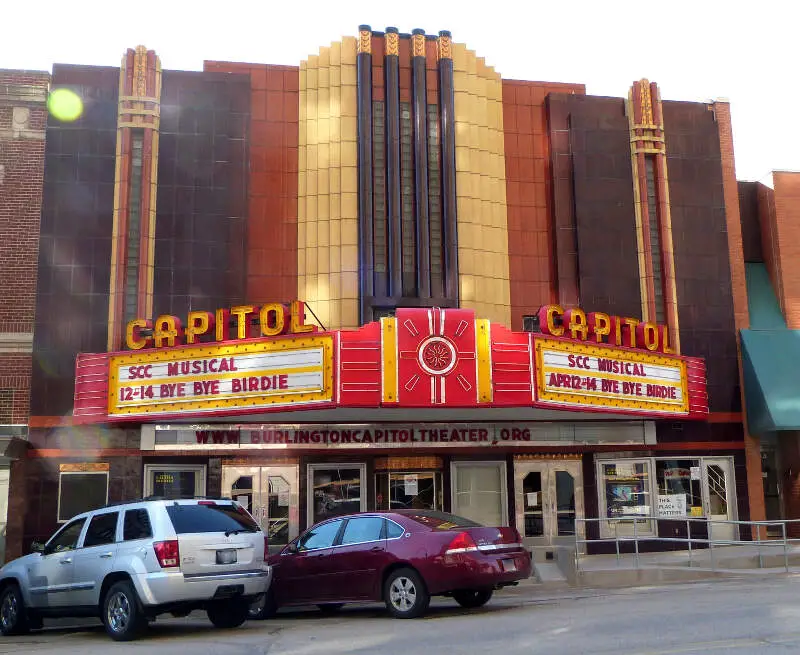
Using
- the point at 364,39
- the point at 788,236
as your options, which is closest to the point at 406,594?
the point at 364,39

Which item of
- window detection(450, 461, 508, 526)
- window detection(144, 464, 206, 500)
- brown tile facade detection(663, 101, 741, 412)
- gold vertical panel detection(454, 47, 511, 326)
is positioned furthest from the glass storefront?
window detection(144, 464, 206, 500)

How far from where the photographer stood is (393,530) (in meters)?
13.6

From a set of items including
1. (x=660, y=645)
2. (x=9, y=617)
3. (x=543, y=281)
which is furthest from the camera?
(x=543, y=281)

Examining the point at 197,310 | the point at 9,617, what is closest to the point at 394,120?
the point at 197,310

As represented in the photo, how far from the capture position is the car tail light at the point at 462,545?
12.9 metres

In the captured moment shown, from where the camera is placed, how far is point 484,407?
1988 centimetres

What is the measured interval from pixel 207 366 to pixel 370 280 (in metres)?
5.18

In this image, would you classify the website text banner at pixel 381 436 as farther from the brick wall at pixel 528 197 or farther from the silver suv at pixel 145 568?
the silver suv at pixel 145 568

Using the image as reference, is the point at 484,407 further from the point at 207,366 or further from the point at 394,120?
the point at 394,120

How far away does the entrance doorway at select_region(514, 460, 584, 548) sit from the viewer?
2427 centimetres

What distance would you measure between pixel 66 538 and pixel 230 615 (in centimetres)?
266

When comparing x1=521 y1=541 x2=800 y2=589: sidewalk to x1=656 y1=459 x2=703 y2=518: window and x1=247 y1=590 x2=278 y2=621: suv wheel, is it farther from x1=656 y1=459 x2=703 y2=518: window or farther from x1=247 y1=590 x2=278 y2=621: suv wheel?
x1=247 y1=590 x2=278 y2=621: suv wheel

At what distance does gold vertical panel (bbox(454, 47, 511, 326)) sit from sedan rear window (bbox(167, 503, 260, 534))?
476 inches

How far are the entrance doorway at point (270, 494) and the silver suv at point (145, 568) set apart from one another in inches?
363
